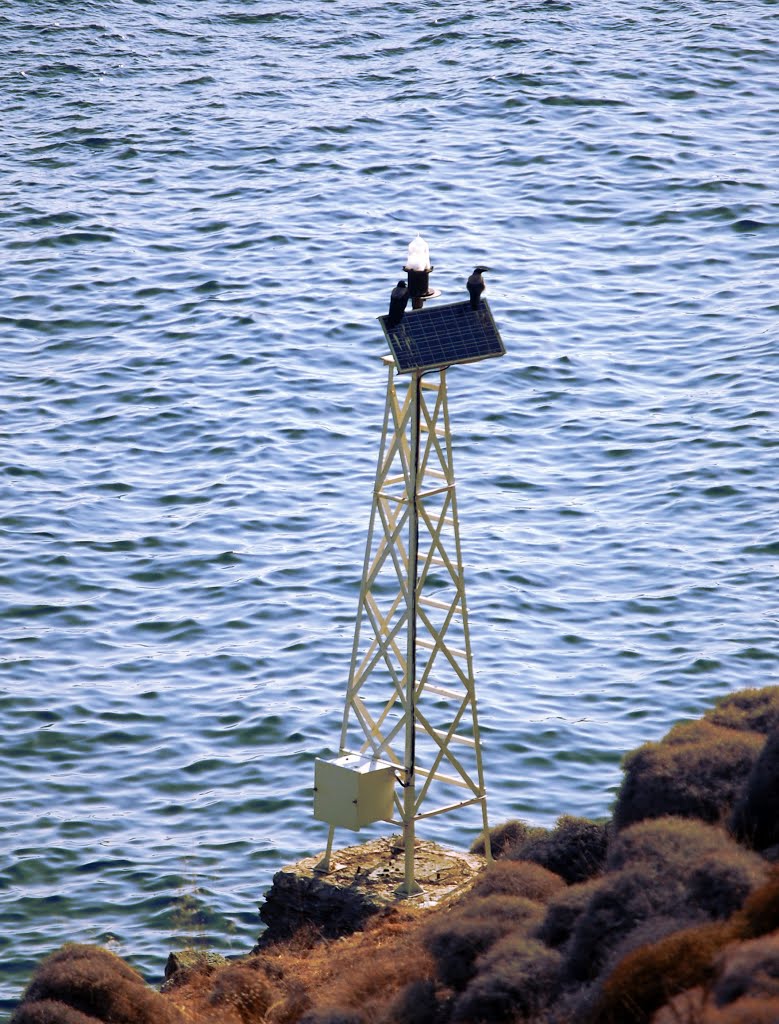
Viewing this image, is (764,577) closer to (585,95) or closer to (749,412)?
(749,412)

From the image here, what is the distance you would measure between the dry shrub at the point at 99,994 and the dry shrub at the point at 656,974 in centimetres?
539

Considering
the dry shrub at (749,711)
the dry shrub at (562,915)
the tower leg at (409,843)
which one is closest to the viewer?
the dry shrub at (562,915)

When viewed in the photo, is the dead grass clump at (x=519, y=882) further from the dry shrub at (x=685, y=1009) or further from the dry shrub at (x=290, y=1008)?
the dry shrub at (x=685, y=1009)

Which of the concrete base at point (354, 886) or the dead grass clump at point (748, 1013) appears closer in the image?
the dead grass clump at point (748, 1013)

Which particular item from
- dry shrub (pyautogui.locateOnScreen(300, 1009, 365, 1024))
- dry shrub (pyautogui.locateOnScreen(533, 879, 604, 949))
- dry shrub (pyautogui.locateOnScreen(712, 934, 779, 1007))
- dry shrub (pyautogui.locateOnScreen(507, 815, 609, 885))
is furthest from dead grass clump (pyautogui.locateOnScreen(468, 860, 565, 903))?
dry shrub (pyautogui.locateOnScreen(712, 934, 779, 1007))

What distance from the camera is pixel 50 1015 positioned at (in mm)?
13164

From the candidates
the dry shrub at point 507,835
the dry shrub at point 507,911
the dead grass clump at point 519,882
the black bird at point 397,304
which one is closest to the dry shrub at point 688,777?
the dead grass clump at point 519,882

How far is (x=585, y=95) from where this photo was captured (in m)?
45.0

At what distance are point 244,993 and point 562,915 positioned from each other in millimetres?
3638

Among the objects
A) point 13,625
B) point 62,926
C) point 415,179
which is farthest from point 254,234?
Answer: point 62,926

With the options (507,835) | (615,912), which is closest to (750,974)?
A: (615,912)

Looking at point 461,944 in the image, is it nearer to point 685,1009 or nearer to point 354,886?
point 354,886

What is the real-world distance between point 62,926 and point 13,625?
818cm

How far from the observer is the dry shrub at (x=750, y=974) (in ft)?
27.3
